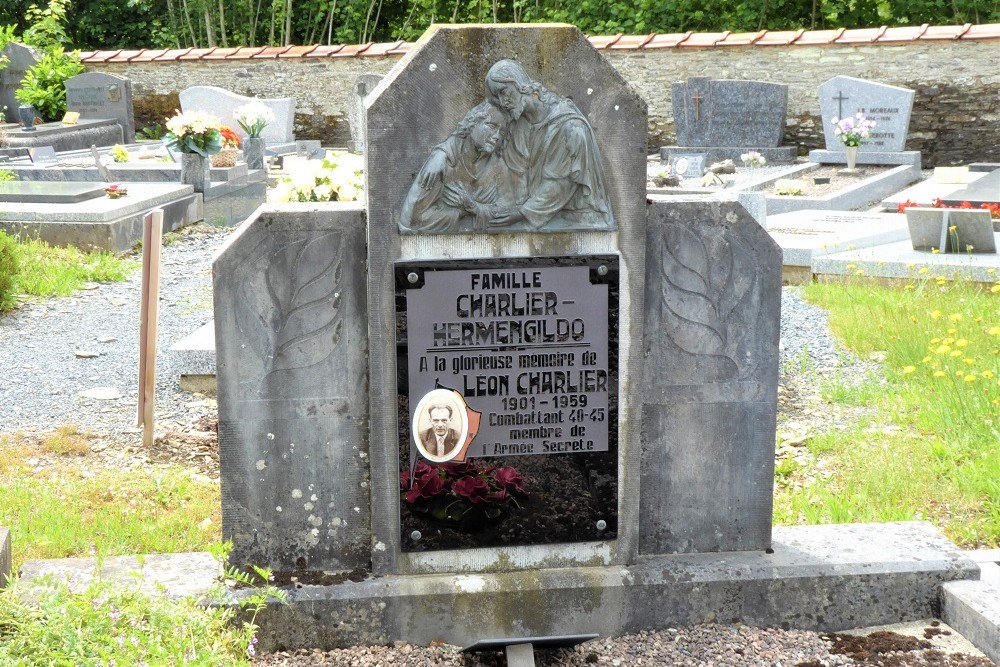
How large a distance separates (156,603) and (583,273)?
139 centimetres

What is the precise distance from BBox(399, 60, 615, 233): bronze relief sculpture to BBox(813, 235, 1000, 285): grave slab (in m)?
5.66

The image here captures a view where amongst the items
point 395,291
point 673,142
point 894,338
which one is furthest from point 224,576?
point 673,142

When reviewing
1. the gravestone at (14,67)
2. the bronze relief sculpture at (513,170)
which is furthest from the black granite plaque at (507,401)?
the gravestone at (14,67)

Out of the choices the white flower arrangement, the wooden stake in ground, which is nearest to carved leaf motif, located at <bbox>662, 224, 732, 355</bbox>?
the wooden stake in ground

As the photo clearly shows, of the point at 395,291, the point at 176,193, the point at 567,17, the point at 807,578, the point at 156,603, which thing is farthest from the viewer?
the point at 567,17

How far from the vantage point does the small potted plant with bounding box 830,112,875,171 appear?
15.0 metres

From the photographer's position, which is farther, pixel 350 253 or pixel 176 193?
pixel 176 193

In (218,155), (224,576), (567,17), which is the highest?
(567,17)

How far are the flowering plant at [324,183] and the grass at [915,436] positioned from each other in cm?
241

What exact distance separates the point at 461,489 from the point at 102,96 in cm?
1692

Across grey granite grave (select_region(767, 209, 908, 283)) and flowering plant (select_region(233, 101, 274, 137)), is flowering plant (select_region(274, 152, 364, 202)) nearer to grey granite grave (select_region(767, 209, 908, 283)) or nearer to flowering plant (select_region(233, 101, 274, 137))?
grey granite grave (select_region(767, 209, 908, 283))

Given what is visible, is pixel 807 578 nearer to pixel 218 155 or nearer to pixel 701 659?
pixel 701 659

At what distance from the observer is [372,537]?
3.12 m

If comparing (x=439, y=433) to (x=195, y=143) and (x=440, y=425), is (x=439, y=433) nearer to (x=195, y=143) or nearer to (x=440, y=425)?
(x=440, y=425)
